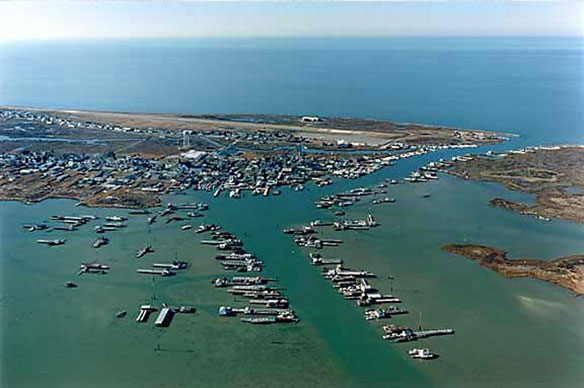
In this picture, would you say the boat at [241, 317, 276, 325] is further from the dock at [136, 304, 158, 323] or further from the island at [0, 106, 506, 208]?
the island at [0, 106, 506, 208]

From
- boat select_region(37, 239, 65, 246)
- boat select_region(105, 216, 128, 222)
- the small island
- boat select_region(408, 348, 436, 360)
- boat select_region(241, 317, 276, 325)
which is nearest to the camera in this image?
boat select_region(408, 348, 436, 360)

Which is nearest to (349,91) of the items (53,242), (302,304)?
(53,242)

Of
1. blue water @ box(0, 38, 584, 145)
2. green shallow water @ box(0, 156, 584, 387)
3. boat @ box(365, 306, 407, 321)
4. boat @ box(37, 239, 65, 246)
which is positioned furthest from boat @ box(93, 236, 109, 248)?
blue water @ box(0, 38, 584, 145)

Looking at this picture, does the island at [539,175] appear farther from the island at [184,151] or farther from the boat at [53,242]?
the boat at [53,242]

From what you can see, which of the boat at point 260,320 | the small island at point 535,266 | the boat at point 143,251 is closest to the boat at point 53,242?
the boat at point 143,251

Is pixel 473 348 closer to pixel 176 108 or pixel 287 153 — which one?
pixel 287 153

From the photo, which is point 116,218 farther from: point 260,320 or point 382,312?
point 382,312

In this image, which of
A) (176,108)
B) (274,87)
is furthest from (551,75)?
(176,108)
